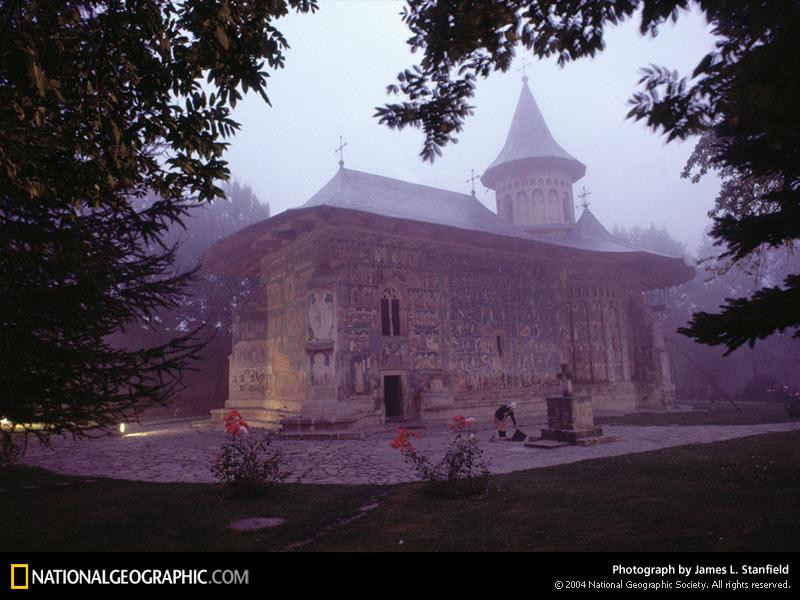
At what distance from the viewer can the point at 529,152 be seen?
87.4 feet

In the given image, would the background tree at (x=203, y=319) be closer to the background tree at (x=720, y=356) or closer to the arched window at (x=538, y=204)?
the arched window at (x=538, y=204)

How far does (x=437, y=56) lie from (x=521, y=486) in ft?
17.5

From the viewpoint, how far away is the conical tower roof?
26469mm

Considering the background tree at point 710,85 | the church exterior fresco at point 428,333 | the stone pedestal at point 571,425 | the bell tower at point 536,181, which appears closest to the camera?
the background tree at point 710,85

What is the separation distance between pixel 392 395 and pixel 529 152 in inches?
677

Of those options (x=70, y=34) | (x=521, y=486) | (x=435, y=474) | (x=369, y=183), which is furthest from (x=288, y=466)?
(x=369, y=183)

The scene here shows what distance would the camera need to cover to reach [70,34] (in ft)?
13.1

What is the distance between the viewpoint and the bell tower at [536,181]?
26.4 m
